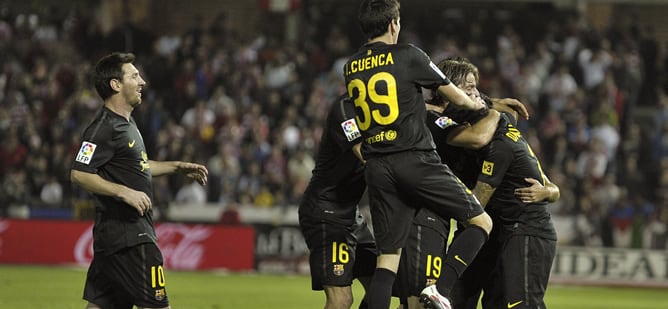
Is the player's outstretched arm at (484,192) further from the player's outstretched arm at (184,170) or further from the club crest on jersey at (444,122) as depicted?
the player's outstretched arm at (184,170)

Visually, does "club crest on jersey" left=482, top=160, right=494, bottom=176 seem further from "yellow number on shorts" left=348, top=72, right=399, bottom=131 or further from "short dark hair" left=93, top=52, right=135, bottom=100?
"short dark hair" left=93, top=52, right=135, bottom=100

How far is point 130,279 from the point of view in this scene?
7992mm

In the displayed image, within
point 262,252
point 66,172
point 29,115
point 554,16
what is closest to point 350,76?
point 262,252

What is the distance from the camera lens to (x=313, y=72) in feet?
78.5

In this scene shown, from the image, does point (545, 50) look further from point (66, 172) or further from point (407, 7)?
point (66, 172)

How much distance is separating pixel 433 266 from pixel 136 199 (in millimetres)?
2078

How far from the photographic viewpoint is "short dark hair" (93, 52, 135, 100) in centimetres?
823

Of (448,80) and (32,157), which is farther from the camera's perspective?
(32,157)

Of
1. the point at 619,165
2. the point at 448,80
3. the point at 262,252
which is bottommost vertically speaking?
the point at 262,252

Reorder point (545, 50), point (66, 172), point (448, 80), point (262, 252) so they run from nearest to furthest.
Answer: point (448, 80), point (262, 252), point (66, 172), point (545, 50)

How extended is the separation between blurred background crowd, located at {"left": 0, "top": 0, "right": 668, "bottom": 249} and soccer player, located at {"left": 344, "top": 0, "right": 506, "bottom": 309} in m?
11.8

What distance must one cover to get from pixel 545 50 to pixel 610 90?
6.27ft

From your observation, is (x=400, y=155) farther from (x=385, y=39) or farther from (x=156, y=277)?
(x=156, y=277)

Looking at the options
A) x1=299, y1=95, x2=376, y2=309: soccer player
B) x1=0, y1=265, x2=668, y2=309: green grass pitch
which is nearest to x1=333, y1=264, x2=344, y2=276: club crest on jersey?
x1=299, y1=95, x2=376, y2=309: soccer player
